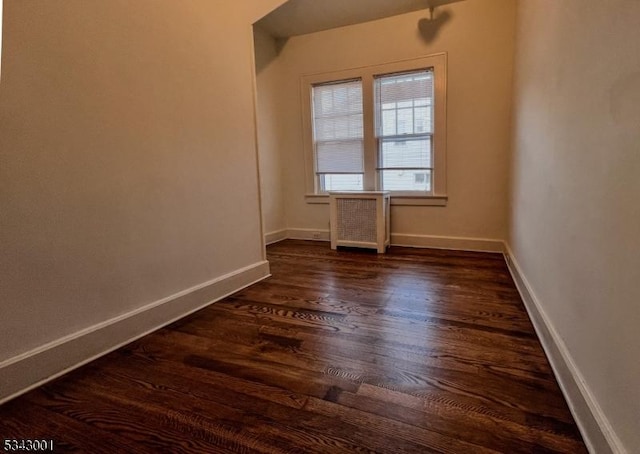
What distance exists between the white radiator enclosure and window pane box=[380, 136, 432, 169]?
0.44m

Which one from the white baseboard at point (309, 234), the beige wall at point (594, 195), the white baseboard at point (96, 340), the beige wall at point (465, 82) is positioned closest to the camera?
the beige wall at point (594, 195)

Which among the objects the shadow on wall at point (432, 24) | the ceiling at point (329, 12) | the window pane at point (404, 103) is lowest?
the window pane at point (404, 103)

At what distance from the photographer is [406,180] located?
14.0 feet

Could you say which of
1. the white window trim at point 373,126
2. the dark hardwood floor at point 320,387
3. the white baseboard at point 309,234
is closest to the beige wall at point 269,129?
the white baseboard at point 309,234

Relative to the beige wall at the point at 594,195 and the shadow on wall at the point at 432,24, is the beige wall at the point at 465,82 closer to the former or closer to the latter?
the shadow on wall at the point at 432,24

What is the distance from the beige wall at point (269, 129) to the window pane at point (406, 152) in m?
1.47

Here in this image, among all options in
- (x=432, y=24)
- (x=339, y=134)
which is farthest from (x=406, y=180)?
(x=432, y=24)

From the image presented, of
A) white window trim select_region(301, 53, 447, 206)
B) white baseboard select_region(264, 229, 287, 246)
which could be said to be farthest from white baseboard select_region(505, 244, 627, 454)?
white baseboard select_region(264, 229, 287, 246)

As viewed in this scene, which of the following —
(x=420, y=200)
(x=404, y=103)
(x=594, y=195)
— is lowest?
(x=420, y=200)

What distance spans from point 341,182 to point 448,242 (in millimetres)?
1563

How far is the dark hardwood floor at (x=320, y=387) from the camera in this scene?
120 cm

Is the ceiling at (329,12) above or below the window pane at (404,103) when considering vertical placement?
above

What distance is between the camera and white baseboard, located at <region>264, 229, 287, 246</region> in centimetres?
465

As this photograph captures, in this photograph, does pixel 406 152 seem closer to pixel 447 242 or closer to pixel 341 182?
pixel 341 182
